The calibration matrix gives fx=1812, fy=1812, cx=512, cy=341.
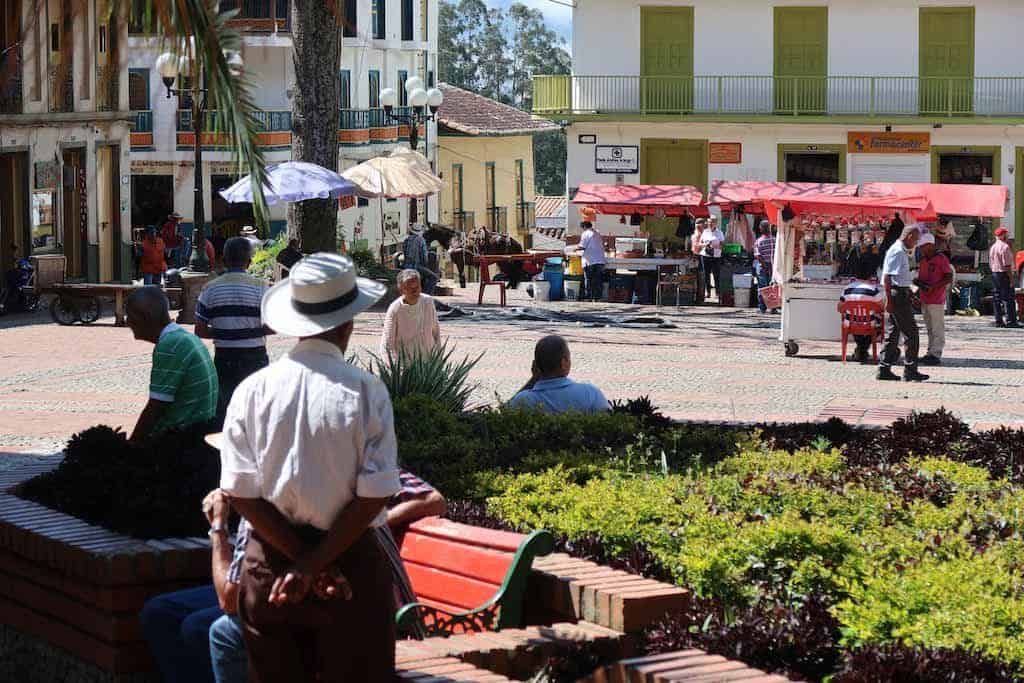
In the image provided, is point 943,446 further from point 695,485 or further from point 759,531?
point 759,531

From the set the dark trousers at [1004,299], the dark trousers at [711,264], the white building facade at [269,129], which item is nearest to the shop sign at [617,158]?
the white building facade at [269,129]

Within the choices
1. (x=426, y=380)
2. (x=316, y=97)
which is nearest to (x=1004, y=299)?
(x=316, y=97)

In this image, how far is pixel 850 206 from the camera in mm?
24594

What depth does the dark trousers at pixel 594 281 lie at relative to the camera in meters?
31.7

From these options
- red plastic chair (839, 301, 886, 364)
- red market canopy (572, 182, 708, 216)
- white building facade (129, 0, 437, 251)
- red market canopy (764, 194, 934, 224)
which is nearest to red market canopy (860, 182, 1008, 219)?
red market canopy (572, 182, 708, 216)

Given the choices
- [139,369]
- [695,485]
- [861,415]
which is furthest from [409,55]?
[695,485]

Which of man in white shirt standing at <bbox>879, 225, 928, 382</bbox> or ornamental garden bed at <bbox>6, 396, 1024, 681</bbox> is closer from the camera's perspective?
ornamental garden bed at <bbox>6, 396, 1024, 681</bbox>

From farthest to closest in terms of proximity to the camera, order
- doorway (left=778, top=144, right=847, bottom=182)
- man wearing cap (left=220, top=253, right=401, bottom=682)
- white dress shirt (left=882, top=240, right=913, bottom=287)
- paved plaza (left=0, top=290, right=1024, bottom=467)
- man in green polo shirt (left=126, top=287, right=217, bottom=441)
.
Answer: doorway (left=778, top=144, right=847, bottom=182) < white dress shirt (left=882, top=240, right=913, bottom=287) < paved plaza (left=0, top=290, right=1024, bottom=467) < man in green polo shirt (left=126, top=287, right=217, bottom=441) < man wearing cap (left=220, top=253, right=401, bottom=682)

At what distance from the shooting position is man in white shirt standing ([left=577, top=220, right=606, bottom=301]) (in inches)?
1239

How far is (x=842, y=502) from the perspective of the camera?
23.7 feet

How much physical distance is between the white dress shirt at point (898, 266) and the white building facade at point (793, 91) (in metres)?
21.8

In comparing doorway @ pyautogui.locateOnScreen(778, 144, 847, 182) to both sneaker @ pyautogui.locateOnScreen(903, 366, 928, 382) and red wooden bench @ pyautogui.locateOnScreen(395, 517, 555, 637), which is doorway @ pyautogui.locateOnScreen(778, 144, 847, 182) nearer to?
sneaker @ pyautogui.locateOnScreen(903, 366, 928, 382)

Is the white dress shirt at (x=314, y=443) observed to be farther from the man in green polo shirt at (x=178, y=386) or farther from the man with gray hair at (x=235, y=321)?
the man with gray hair at (x=235, y=321)

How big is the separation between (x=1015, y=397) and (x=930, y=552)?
39.0 ft
